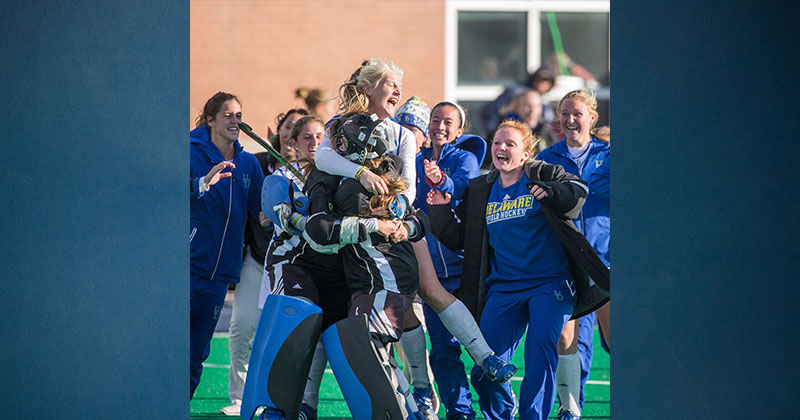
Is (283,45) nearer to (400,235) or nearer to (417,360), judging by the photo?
(417,360)

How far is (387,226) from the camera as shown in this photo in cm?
373

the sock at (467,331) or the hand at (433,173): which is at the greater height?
the hand at (433,173)

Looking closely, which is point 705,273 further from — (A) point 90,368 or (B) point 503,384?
(A) point 90,368

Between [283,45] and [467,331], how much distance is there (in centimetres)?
886

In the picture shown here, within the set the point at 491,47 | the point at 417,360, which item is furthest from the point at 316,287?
the point at 491,47

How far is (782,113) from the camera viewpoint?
305 cm

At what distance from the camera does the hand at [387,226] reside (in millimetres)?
3709

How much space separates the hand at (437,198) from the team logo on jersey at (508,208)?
21cm

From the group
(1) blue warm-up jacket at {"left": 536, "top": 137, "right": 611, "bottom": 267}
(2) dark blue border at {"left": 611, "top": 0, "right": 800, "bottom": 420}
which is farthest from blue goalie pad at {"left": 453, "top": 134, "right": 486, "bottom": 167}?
(2) dark blue border at {"left": 611, "top": 0, "right": 800, "bottom": 420}

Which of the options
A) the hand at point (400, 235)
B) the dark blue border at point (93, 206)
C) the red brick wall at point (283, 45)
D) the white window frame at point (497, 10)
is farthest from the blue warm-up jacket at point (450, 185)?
the white window frame at point (497, 10)

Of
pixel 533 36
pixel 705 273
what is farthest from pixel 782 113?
pixel 533 36

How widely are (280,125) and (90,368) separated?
301 cm

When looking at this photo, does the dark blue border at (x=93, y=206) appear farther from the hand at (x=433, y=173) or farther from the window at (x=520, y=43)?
the window at (x=520, y=43)

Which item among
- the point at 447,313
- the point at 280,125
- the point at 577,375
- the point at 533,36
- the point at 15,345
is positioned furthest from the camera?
the point at 533,36
